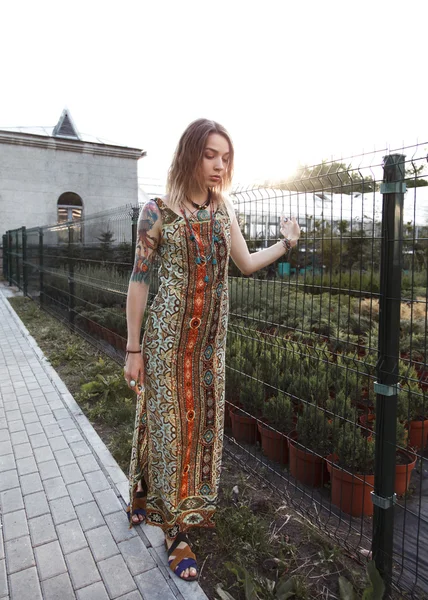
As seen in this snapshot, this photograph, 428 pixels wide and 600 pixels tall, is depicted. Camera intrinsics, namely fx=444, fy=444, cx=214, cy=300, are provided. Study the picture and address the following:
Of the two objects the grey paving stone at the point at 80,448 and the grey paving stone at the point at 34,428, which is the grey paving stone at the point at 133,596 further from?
the grey paving stone at the point at 34,428

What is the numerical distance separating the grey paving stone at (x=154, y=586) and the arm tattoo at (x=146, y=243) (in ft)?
4.73

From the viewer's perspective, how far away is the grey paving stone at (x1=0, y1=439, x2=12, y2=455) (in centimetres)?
354

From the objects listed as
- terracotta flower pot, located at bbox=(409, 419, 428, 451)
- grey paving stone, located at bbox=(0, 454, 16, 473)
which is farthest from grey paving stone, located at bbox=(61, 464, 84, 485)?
terracotta flower pot, located at bbox=(409, 419, 428, 451)

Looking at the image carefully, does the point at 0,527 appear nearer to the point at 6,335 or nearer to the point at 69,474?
the point at 69,474

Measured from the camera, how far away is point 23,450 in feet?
11.7

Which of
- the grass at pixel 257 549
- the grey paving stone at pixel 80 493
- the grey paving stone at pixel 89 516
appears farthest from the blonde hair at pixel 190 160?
the grey paving stone at pixel 80 493

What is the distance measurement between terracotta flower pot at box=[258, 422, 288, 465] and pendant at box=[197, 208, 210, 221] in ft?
5.86

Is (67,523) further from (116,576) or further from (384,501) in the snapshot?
(384,501)

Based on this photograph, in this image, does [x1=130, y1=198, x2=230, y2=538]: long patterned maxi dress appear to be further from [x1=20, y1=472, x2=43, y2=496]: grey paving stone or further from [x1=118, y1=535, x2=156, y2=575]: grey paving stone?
[x1=20, y1=472, x2=43, y2=496]: grey paving stone

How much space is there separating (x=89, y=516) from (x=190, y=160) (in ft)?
7.05

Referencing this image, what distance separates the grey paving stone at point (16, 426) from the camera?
3.97m

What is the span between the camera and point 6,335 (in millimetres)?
8008

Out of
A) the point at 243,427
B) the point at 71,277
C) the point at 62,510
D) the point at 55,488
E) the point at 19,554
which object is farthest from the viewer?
the point at 71,277

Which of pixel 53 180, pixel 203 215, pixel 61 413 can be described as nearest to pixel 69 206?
pixel 53 180
